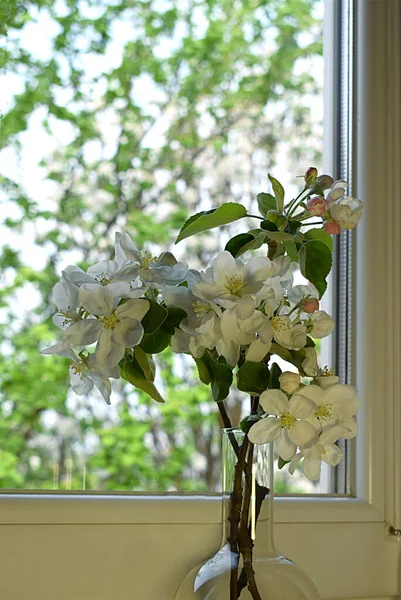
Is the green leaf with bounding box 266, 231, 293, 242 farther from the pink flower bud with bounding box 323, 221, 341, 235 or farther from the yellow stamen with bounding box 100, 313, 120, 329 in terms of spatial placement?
the yellow stamen with bounding box 100, 313, 120, 329

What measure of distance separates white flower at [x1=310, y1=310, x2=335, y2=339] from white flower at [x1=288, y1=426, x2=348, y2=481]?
0.33 ft

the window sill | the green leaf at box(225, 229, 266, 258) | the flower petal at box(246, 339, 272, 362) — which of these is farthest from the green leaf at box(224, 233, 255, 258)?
the window sill

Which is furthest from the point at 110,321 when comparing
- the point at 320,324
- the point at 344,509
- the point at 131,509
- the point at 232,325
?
the point at 344,509

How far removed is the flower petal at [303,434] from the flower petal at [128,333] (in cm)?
16

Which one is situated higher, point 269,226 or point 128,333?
point 269,226

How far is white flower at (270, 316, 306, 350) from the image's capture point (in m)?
0.74

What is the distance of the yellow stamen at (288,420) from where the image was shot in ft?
2.36

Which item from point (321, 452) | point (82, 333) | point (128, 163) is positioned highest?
point (128, 163)

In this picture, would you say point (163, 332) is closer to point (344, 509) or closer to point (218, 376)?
point (218, 376)

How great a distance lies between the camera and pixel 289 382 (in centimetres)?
73

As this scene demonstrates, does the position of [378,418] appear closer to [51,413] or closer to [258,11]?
[51,413]

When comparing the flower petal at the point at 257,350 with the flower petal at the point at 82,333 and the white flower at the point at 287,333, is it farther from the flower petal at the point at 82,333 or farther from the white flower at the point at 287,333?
the flower petal at the point at 82,333

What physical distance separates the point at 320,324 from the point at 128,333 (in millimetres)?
202

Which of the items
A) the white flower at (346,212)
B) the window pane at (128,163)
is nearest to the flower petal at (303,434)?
the white flower at (346,212)
